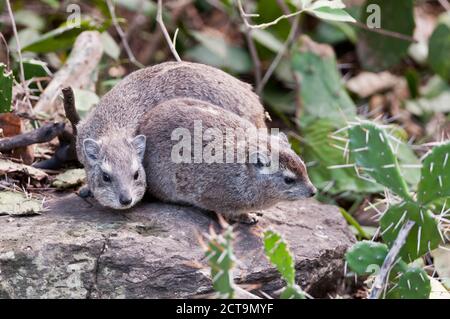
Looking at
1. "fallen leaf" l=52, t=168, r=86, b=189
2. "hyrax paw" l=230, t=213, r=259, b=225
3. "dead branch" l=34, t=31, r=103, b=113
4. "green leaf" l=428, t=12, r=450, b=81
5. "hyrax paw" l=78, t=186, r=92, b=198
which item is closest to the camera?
"hyrax paw" l=230, t=213, r=259, b=225

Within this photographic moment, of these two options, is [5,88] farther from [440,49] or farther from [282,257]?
[440,49]

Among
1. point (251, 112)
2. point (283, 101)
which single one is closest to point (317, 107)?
point (283, 101)

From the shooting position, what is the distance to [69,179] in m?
7.30

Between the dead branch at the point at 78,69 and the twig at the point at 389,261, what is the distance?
4.26 metres

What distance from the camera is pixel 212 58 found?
1173 centimetres

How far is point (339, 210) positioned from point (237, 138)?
5.26 feet

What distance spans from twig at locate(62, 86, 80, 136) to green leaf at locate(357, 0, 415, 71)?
4371mm

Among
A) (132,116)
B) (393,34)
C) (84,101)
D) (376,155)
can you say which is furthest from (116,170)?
(393,34)

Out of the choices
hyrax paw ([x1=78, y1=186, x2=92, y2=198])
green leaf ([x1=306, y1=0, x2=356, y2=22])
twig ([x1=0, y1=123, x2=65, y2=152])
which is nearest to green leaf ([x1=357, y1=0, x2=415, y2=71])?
green leaf ([x1=306, y1=0, x2=356, y2=22])

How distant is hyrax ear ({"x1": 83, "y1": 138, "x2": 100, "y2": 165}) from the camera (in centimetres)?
668

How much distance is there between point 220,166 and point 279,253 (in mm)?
1820

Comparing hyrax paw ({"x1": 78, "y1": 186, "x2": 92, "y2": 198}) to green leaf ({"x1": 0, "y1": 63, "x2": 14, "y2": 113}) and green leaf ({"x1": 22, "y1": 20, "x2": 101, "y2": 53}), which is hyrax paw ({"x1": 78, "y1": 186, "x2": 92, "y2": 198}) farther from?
green leaf ({"x1": 22, "y1": 20, "x2": 101, "y2": 53})

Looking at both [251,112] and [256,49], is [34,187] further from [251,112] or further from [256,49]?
[256,49]

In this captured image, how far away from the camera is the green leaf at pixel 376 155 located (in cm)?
579
